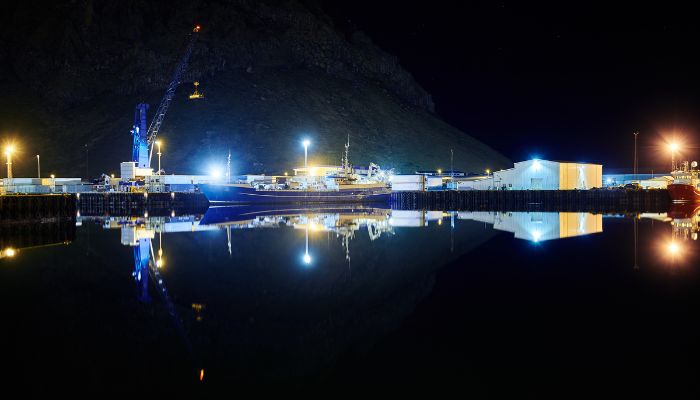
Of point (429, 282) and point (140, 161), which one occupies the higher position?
point (140, 161)

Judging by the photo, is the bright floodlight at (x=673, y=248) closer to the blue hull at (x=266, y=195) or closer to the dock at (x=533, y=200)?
the dock at (x=533, y=200)

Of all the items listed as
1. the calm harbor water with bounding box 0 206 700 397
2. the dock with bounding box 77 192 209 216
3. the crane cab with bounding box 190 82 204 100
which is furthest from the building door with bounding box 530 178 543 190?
the crane cab with bounding box 190 82 204 100

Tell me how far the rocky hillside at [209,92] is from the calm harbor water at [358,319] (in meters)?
91.6

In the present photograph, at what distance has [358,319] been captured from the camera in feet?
38.7

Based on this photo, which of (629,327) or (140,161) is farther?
(140,161)

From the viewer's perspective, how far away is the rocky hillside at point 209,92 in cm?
11656

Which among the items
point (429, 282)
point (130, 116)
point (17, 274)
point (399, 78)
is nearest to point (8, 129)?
point (130, 116)

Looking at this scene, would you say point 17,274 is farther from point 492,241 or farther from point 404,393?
point 492,241

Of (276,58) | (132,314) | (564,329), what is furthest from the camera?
(276,58)

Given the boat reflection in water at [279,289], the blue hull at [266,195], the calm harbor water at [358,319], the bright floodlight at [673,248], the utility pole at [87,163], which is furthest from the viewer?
the utility pole at [87,163]

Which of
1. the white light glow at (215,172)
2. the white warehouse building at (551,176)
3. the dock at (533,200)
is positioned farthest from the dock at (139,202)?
the white warehouse building at (551,176)

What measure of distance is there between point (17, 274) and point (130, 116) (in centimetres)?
11092

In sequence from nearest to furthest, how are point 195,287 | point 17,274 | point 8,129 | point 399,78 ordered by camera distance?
point 195,287 < point 17,274 < point 8,129 < point 399,78

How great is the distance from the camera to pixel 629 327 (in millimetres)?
10742
